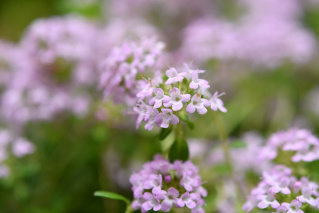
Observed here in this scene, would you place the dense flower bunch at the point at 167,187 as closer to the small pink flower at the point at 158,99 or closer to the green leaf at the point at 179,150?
the green leaf at the point at 179,150

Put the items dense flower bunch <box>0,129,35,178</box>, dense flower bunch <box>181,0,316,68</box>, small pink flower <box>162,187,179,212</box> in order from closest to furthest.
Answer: small pink flower <box>162,187,179,212</box>
dense flower bunch <box>0,129,35,178</box>
dense flower bunch <box>181,0,316,68</box>

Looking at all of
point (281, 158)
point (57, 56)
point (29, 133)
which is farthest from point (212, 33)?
point (29, 133)

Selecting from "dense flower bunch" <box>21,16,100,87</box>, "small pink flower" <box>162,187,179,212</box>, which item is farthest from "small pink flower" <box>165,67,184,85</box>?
"dense flower bunch" <box>21,16,100,87</box>

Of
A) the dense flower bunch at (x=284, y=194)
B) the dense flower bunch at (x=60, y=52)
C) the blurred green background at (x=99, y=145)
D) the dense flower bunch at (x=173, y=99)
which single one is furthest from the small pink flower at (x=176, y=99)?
the dense flower bunch at (x=60, y=52)

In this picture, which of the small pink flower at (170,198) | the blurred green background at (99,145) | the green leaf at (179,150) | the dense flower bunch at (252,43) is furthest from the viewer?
the dense flower bunch at (252,43)

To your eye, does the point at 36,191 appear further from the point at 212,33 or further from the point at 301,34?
the point at 301,34

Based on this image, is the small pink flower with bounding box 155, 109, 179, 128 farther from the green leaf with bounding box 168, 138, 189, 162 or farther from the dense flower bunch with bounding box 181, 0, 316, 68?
the dense flower bunch with bounding box 181, 0, 316, 68

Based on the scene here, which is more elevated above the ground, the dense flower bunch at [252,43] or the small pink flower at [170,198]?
the dense flower bunch at [252,43]
